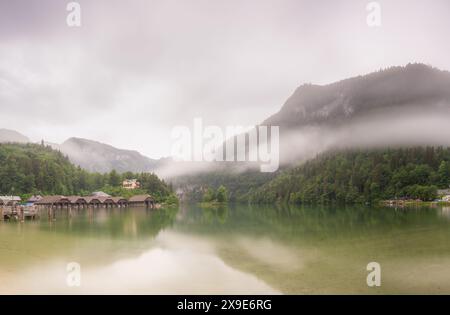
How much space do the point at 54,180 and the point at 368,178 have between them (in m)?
116

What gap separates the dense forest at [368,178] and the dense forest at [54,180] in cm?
5662

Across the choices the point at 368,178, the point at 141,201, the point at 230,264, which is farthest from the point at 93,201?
the point at 368,178

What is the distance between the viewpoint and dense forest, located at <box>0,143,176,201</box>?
110375mm

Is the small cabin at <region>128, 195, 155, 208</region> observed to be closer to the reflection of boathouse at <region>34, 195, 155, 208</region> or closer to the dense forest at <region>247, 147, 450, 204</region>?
the reflection of boathouse at <region>34, 195, 155, 208</region>

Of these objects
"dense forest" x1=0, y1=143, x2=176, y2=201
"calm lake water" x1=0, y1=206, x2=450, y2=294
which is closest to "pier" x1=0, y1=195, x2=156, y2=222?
"dense forest" x1=0, y1=143, x2=176, y2=201

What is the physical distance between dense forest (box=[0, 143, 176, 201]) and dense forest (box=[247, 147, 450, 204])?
5662cm

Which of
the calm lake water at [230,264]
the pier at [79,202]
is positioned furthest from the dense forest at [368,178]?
the calm lake water at [230,264]

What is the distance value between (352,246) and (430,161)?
133371mm

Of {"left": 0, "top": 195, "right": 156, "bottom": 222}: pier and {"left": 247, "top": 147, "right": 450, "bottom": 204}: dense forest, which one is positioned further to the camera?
{"left": 247, "top": 147, "right": 450, "bottom": 204}: dense forest

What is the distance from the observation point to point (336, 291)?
46.6 feet

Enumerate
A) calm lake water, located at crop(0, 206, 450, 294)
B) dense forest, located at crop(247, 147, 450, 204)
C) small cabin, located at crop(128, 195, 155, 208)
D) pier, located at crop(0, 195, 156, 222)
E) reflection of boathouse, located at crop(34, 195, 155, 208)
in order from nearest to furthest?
calm lake water, located at crop(0, 206, 450, 294) → pier, located at crop(0, 195, 156, 222) → reflection of boathouse, located at crop(34, 195, 155, 208) → small cabin, located at crop(128, 195, 155, 208) → dense forest, located at crop(247, 147, 450, 204)
